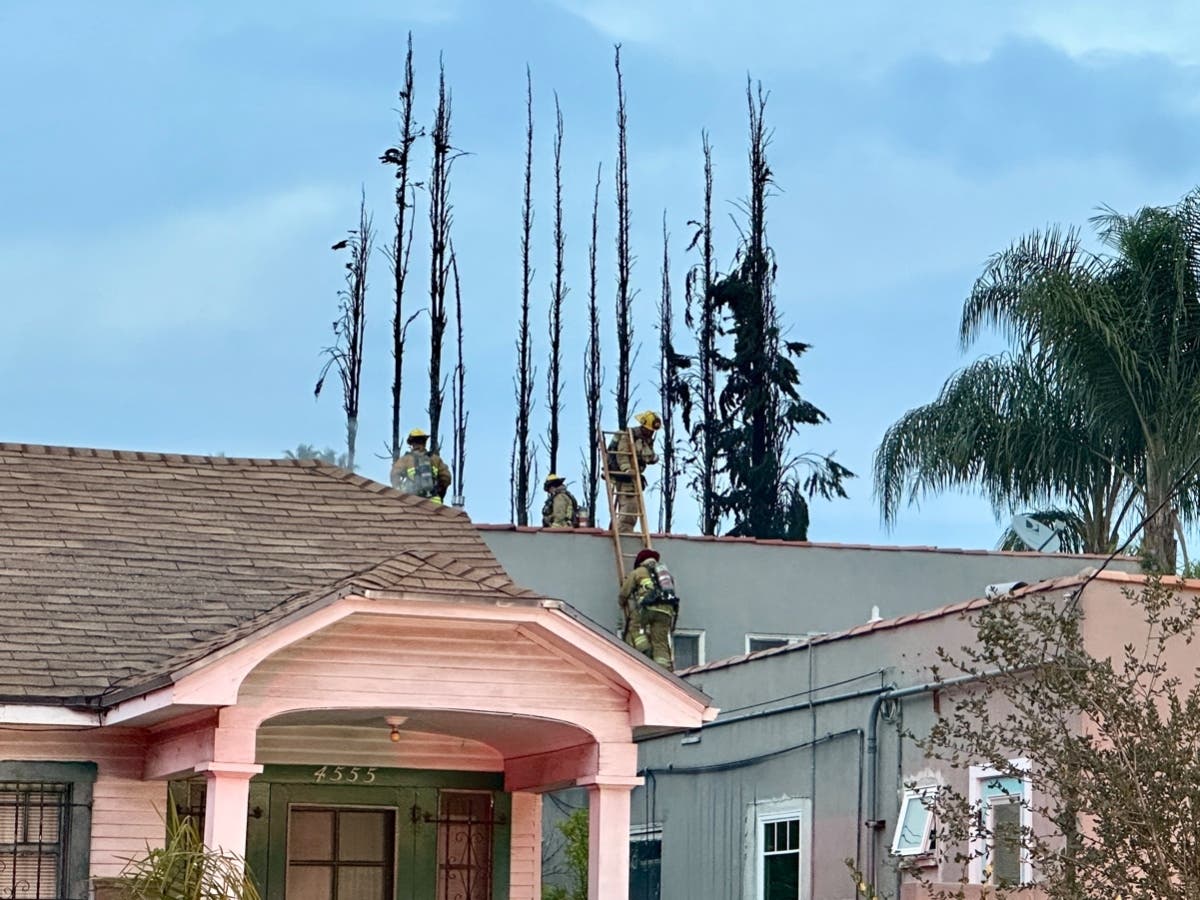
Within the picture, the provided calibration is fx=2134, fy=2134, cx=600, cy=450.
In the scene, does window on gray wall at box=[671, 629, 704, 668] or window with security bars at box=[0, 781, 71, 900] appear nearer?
window with security bars at box=[0, 781, 71, 900]

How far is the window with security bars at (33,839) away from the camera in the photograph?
45.4ft

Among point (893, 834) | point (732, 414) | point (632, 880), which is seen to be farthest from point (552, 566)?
point (732, 414)

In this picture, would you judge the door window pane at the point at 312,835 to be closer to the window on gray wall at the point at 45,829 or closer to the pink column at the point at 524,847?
the pink column at the point at 524,847

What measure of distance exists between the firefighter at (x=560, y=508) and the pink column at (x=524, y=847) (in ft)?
43.1

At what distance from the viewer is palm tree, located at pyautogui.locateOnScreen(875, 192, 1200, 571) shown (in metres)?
32.6

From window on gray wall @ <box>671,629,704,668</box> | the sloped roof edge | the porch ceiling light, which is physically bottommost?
the porch ceiling light

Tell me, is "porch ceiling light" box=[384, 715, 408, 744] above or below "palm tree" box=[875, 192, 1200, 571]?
below

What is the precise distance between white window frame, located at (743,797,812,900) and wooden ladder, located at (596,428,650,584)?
581 centimetres

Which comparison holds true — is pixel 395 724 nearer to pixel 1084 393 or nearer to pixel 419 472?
pixel 419 472

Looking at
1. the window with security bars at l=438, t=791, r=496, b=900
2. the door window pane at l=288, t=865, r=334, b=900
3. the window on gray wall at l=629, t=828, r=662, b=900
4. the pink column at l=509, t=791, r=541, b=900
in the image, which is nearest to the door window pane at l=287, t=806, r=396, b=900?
the door window pane at l=288, t=865, r=334, b=900

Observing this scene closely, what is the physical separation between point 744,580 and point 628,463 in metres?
2.43

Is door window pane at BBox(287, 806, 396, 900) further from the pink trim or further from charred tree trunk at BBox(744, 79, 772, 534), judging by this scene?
charred tree trunk at BBox(744, 79, 772, 534)

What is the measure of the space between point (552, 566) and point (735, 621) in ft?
7.96

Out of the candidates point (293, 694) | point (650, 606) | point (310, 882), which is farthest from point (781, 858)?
point (293, 694)
